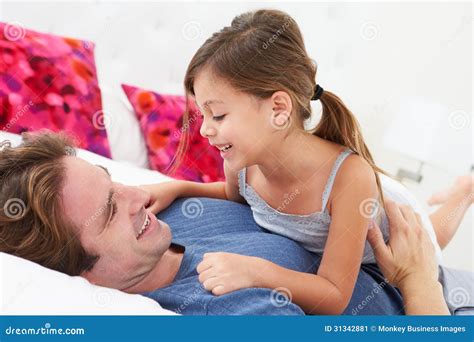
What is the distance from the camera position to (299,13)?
202cm

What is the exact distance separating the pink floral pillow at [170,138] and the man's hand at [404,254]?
63 cm

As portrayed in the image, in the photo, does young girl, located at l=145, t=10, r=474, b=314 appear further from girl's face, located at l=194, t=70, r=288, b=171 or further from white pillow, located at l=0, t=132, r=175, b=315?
white pillow, located at l=0, t=132, r=175, b=315

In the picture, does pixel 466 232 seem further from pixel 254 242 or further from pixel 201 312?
pixel 201 312

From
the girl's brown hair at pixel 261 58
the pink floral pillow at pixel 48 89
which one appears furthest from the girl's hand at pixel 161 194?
the pink floral pillow at pixel 48 89

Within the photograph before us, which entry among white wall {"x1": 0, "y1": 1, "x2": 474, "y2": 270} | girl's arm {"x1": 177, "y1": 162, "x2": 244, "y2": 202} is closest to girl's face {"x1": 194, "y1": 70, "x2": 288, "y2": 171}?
girl's arm {"x1": 177, "y1": 162, "x2": 244, "y2": 202}

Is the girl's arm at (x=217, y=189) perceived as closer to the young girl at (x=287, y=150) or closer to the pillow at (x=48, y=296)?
the young girl at (x=287, y=150)

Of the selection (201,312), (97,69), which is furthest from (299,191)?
(97,69)

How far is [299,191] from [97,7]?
1.09m

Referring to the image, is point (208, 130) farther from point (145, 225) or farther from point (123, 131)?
point (123, 131)

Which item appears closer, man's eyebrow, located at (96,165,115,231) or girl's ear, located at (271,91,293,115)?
man's eyebrow, located at (96,165,115,231)

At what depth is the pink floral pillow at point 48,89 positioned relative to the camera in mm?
1527

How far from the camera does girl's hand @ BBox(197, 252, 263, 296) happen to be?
3.11 ft

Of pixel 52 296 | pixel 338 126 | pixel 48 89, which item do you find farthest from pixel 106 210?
pixel 48 89

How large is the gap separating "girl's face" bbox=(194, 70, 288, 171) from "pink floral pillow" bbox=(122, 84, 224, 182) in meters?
0.55
